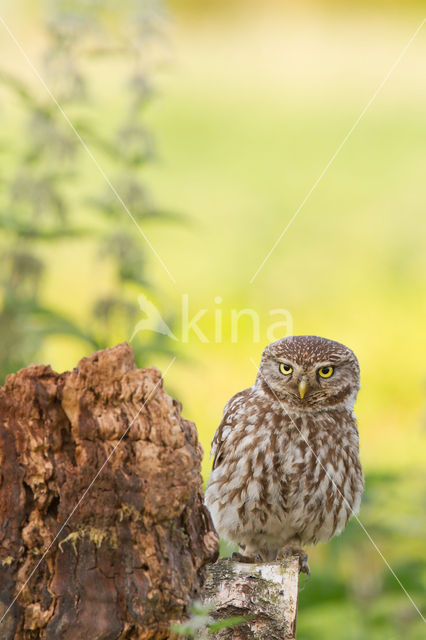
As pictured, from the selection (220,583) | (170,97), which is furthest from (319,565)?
(170,97)

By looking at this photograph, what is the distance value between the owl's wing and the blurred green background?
0.38 metres

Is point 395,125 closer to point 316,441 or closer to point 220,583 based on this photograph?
point 316,441

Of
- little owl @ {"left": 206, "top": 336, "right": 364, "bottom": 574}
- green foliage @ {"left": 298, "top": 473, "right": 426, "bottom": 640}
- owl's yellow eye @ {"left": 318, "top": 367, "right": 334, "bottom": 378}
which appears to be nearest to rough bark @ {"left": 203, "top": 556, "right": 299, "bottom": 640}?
little owl @ {"left": 206, "top": 336, "right": 364, "bottom": 574}

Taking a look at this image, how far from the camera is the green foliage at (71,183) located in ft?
14.1

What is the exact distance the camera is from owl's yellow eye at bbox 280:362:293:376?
3895 millimetres

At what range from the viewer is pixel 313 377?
152 inches

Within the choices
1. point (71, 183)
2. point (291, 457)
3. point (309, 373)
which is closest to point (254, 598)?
point (291, 457)

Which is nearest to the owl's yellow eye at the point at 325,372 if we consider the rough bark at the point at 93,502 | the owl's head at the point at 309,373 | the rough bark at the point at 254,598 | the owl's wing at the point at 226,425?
the owl's head at the point at 309,373

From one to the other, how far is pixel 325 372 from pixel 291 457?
0.40 meters

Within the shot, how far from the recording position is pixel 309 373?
12.6 ft

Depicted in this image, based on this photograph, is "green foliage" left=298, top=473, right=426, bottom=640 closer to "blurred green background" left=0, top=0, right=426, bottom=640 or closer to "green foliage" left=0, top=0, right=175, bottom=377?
"blurred green background" left=0, top=0, right=426, bottom=640

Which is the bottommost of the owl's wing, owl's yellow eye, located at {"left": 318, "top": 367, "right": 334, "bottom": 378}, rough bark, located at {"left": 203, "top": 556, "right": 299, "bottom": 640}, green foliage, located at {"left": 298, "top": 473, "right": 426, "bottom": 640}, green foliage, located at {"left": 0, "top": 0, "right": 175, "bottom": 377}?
rough bark, located at {"left": 203, "top": 556, "right": 299, "bottom": 640}

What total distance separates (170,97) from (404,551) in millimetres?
8105

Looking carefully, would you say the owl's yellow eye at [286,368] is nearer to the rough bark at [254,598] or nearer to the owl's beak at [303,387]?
the owl's beak at [303,387]
